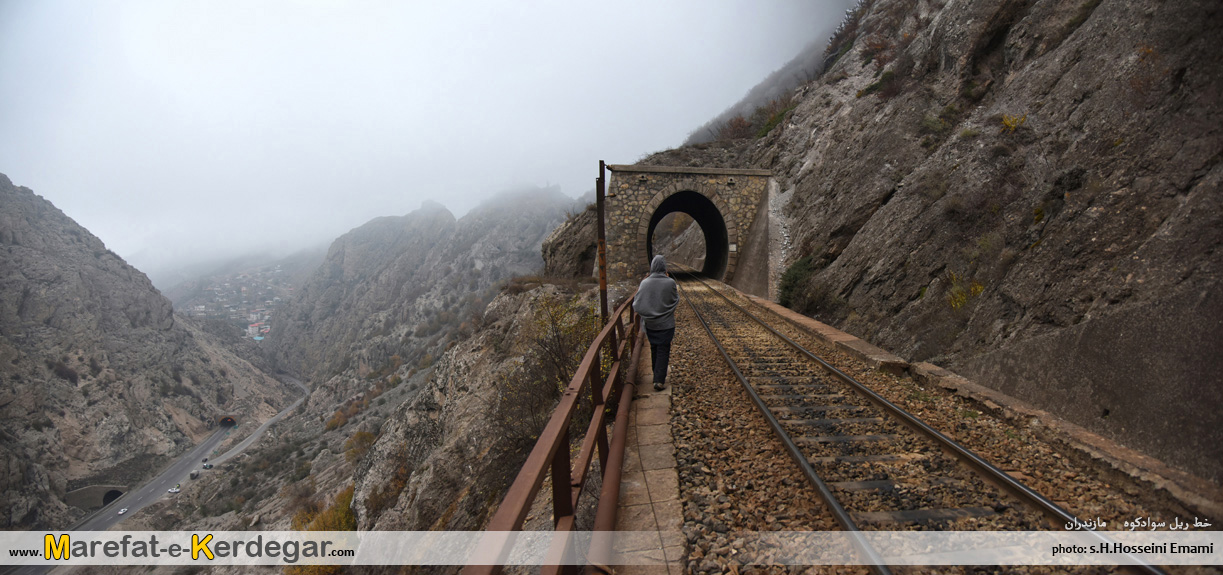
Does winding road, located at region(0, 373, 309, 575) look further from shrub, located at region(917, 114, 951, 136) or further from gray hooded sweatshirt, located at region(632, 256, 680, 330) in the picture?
shrub, located at region(917, 114, 951, 136)

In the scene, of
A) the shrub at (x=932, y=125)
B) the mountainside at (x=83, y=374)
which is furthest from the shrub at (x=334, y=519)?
the mountainside at (x=83, y=374)

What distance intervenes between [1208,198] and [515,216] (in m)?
149

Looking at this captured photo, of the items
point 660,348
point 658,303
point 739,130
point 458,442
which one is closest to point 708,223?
point 739,130

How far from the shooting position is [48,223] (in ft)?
282

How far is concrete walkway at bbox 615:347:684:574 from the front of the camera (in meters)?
2.69

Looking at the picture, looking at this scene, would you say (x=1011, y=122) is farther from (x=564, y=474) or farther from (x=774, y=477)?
(x=564, y=474)

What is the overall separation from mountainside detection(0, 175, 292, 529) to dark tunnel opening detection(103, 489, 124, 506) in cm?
203

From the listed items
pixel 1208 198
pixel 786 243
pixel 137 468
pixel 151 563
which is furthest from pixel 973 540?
pixel 137 468

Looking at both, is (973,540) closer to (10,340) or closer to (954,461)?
(954,461)

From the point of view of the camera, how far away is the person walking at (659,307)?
5.73m

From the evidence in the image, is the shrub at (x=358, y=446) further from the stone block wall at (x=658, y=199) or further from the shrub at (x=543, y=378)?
the shrub at (x=543, y=378)

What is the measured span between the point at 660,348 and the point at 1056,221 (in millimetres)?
5559

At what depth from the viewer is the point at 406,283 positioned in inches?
5079

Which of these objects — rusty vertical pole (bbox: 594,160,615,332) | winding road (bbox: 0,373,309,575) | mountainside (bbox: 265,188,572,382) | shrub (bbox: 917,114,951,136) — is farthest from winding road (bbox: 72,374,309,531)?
shrub (bbox: 917,114,951,136)
